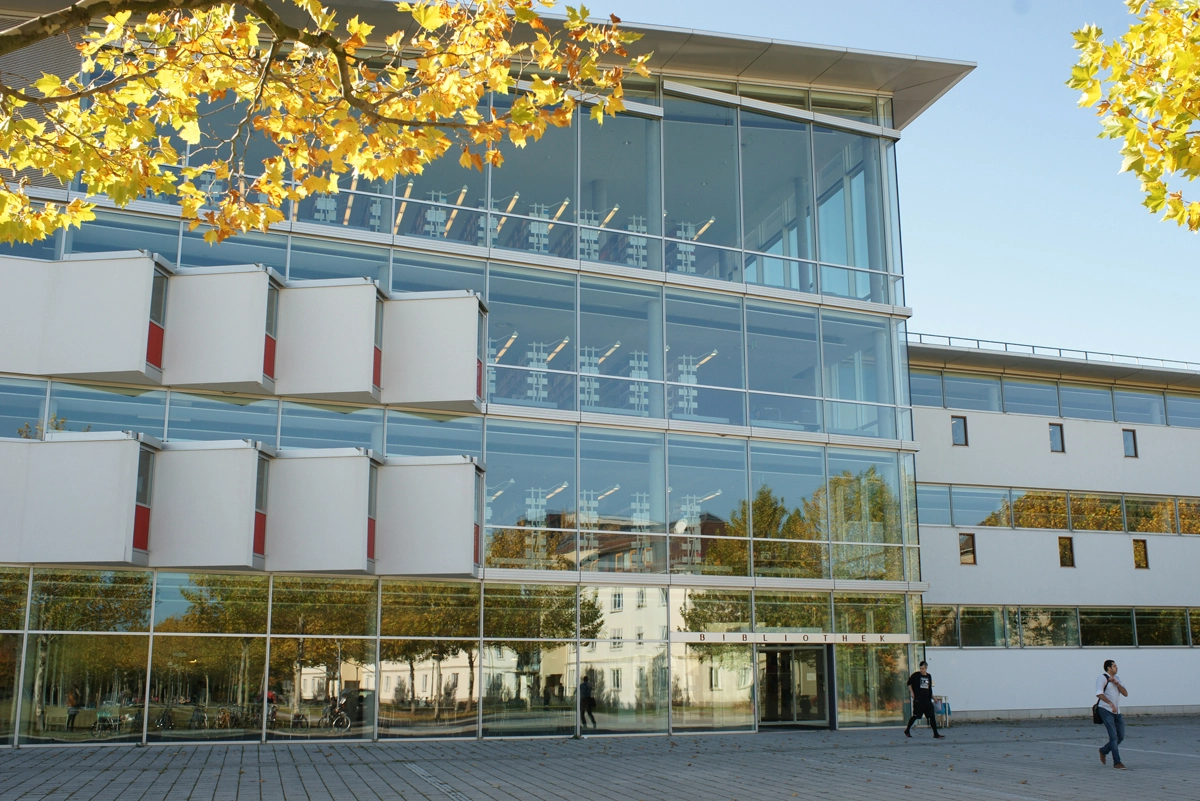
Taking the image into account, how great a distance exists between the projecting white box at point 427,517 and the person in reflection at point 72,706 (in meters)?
4.95

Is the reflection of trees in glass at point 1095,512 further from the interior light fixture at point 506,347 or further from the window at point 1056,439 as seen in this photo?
the interior light fixture at point 506,347

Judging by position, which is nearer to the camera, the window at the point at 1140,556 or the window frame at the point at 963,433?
the window frame at the point at 963,433

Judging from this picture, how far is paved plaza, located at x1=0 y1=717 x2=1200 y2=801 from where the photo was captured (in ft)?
40.7

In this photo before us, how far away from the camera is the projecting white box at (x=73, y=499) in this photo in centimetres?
1716

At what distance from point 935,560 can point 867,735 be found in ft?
26.3

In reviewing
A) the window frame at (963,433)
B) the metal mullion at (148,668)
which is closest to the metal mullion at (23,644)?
the metal mullion at (148,668)

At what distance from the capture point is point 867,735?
70.5 ft

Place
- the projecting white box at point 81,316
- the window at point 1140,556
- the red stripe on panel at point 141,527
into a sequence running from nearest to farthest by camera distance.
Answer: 1. the red stripe on panel at point 141,527
2. the projecting white box at point 81,316
3. the window at point 1140,556

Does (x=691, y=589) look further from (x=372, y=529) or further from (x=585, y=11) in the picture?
(x=585, y=11)

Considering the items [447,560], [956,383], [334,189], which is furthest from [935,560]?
[334,189]

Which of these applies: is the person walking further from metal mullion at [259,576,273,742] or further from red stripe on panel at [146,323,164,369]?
red stripe on panel at [146,323,164,369]

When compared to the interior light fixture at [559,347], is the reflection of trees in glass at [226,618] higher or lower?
lower

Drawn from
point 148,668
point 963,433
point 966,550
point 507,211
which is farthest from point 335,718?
point 963,433

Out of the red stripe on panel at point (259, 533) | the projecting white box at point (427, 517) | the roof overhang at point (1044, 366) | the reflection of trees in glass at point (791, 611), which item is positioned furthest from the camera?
the roof overhang at point (1044, 366)
